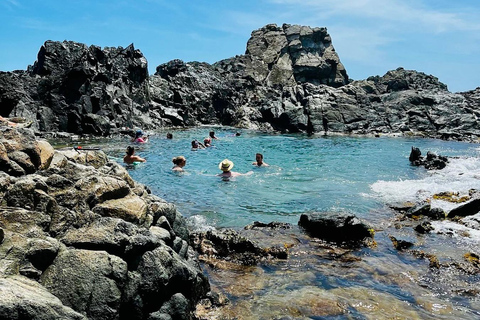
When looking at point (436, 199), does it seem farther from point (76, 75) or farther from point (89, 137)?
point (76, 75)

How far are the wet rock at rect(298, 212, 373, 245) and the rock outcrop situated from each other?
32822mm

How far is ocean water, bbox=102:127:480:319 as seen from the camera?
6.64 meters

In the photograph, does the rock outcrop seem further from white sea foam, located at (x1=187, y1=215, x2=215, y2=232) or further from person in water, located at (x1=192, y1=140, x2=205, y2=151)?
white sea foam, located at (x1=187, y1=215, x2=215, y2=232)

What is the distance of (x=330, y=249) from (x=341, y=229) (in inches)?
37.2

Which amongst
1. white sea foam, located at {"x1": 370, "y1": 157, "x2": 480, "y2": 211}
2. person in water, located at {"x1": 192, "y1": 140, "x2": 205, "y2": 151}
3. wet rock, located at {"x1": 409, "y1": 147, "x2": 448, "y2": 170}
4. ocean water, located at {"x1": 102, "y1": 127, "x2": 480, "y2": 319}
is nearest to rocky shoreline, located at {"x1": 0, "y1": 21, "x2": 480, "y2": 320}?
wet rock, located at {"x1": 409, "y1": 147, "x2": 448, "y2": 170}

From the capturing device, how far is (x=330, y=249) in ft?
32.1

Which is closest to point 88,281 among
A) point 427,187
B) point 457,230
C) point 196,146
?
A: point 457,230

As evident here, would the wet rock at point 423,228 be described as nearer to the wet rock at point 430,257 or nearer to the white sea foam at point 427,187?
the wet rock at point 430,257

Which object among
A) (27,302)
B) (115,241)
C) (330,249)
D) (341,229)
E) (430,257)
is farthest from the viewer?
(341,229)

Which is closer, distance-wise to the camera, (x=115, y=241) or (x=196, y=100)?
(x=115, y=241)

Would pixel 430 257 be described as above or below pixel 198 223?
above

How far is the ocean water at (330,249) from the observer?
664cm

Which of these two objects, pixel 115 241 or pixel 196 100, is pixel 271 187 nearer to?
pixel 115 241

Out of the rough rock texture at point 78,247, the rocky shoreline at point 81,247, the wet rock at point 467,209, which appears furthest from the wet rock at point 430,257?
the rough rock texture at point 78,247
